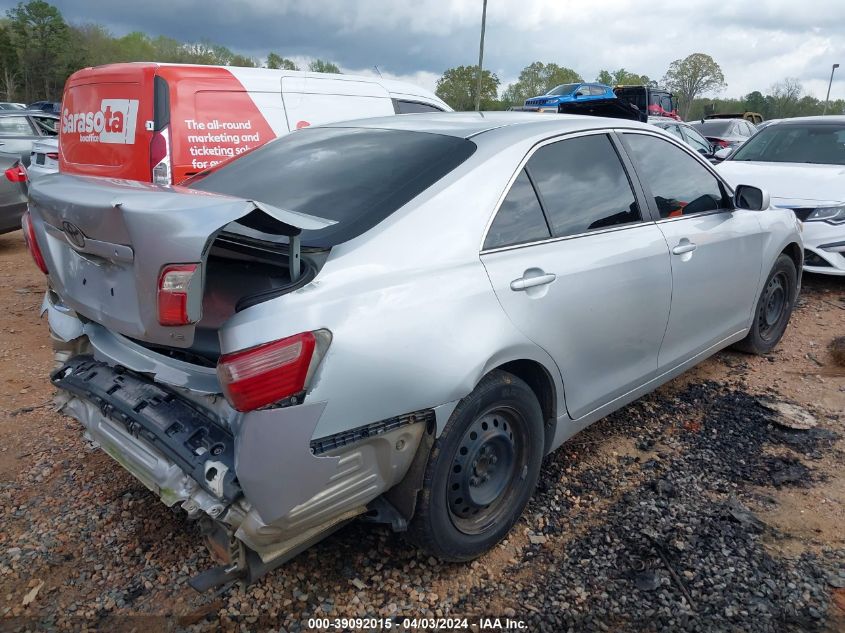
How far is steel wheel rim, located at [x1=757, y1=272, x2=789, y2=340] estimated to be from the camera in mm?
4570

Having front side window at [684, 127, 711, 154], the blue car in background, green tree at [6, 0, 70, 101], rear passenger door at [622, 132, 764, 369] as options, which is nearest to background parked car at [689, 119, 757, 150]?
the blue car in background

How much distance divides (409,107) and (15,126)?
6.95 m

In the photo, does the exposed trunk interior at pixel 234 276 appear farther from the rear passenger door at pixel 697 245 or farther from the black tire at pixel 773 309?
the black tire at pixel 773 309

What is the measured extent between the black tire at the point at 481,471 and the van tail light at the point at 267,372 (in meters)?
0.60

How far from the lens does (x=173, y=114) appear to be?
5094 mm

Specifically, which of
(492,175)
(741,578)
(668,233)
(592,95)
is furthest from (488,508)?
(592,95)

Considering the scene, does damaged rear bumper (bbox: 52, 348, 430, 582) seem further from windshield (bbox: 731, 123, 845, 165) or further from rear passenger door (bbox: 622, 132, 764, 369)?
windshield (bbox: 731, 123, 845, 165)

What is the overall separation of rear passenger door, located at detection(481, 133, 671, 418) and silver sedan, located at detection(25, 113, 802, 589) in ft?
0.04

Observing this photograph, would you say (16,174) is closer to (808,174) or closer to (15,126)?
(15,126)

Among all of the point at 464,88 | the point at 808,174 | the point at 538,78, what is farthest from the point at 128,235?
the point at 538,78

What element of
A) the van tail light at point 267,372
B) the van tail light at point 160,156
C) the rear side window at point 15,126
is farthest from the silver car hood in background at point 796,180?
the rear side window at point 15,126

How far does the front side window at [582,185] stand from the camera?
278 centimetres

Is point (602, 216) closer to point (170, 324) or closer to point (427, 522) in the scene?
point (427, 522)

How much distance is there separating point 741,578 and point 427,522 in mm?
1227
